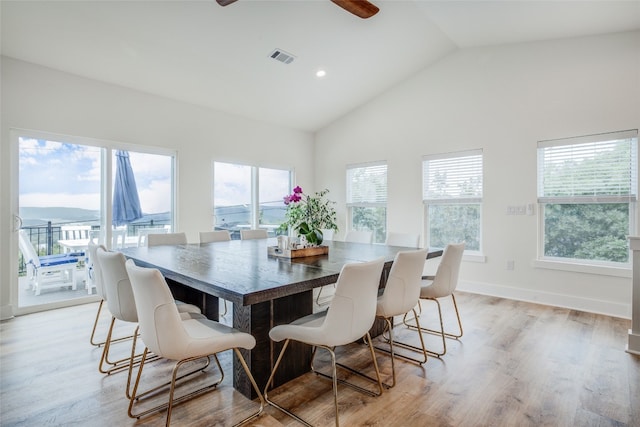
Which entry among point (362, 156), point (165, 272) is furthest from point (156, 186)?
point (362, 156)

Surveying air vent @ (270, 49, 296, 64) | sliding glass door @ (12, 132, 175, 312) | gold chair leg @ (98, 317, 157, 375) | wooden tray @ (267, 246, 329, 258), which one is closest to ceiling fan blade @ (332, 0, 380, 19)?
air vent @ (270, 49, 296, 64)

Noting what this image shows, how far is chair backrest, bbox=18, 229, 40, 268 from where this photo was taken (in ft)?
11.9

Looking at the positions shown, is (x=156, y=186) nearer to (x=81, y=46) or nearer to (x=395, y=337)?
(x=81, y=46)

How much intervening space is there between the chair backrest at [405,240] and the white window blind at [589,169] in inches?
70.7

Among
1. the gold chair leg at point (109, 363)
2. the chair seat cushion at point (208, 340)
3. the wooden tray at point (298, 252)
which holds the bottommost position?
the gold chair leg at point (109, 363)

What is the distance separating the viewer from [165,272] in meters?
2.05

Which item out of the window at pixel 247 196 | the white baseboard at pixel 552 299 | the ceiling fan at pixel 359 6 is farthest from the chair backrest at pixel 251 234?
the white baseboard at pixel 552 299

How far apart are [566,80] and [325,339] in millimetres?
4186

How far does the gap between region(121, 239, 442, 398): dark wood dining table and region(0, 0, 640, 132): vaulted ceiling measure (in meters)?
2.23

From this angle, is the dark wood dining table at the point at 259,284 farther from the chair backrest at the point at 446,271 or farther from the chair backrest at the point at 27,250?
the chair backrest at the point at 27,250

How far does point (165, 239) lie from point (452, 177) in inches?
151

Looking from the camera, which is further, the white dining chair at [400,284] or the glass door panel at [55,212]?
the glass door panel at [55,212]

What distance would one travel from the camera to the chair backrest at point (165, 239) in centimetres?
338

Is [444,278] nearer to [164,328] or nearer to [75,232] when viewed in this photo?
[164,328]
